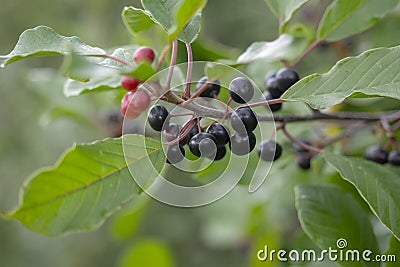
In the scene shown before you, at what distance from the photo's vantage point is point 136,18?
0.78 m

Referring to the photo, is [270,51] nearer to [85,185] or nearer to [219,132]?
[219,132]

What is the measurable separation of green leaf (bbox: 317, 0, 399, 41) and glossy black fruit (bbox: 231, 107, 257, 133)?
0.37m

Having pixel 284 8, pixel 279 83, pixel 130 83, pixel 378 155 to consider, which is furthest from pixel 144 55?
pixel 378 155

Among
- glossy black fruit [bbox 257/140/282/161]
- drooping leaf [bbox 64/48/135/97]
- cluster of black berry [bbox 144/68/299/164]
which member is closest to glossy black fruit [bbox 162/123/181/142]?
cluster of black berry [bbox 144/68/299/164]

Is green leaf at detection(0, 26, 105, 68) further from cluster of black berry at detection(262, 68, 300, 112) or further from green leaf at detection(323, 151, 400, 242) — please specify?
green leaf at detection(323, 151, 400, 242)

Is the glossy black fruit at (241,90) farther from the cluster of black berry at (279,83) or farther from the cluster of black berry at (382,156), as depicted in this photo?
the cluster of black berry at (382,156)

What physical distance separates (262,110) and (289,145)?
17 cm

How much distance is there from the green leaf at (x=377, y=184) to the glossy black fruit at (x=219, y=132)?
227 mm

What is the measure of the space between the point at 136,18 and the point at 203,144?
0.22 metres

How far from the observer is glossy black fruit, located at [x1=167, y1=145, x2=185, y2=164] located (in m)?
0.77

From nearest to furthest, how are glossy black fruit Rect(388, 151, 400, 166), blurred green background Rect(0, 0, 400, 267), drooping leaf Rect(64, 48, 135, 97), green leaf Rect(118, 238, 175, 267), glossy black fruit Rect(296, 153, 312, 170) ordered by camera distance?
1. drooping leaf Rect(64, 48, 135, 97)
2. glossy black fruit Rect(388, 151, 400, 166)
3. glossy black fruit Rect(296, 153, 312, 170)
4. green leaf Rect(118, 238, 175, 267)
5. blurred green background Rect(0, 0, 400, 267)

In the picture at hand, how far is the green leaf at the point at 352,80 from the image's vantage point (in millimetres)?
735

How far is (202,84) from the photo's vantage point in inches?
33.2

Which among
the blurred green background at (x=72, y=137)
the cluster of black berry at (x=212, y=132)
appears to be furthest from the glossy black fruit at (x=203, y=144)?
the blurred green background at (x=72, y=137)
